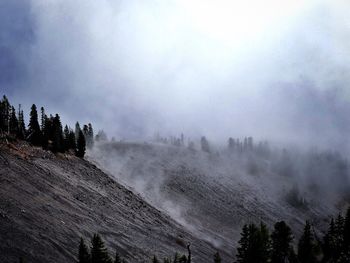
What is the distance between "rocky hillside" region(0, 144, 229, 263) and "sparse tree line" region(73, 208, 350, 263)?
6.25 m

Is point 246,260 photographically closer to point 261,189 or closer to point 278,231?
point 278,231

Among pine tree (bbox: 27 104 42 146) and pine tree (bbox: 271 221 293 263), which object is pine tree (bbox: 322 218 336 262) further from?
pine tree (bbox: 27 104 42 146)

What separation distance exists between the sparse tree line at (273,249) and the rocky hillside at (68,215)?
6.25 m

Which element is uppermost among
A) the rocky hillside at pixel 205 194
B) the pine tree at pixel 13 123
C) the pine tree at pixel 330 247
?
the pine tree at pixel 13 123

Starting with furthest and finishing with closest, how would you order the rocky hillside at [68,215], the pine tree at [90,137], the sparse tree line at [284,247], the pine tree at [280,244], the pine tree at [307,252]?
the pine tree at [90,137] < the pine tree at [307,252] < the pine tree at [280,244] < the rocky hillside at [68,215] < the sparse tree line at [284,247]

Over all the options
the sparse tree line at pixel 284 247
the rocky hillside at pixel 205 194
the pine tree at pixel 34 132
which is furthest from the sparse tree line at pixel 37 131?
the sparse tree line at pixel 284 247

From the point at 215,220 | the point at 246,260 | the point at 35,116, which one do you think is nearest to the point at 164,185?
the point at 215,220

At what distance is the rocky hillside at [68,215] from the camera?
68.2 m

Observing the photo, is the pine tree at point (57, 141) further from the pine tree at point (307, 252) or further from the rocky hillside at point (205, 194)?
the pine tree at point (307, 252)

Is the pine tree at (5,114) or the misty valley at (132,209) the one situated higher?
the pine tree at (5,114)

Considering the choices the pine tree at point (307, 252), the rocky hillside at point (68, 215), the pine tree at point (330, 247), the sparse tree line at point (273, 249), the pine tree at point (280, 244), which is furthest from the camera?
the pine tree at point (330, 247)

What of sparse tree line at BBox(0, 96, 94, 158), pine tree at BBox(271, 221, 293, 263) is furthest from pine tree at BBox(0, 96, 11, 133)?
pine tree at BBox(271, 221, 293, 263)

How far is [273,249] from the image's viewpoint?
6900 centimetres

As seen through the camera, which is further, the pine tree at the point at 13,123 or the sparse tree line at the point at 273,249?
the pine tree at the point at 13,123
